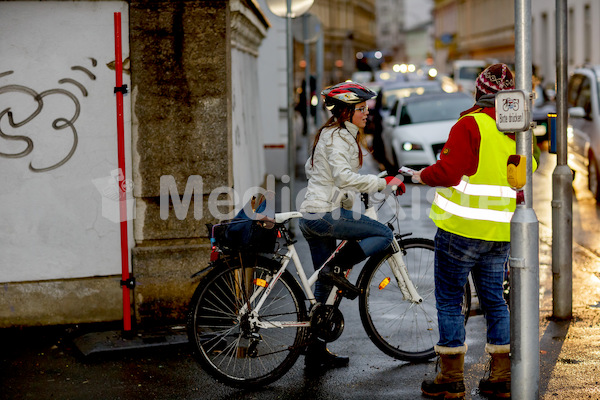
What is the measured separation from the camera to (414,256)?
5891mm

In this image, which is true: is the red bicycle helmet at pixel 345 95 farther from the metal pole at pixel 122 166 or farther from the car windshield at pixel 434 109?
the car windshield at pixel 434 109

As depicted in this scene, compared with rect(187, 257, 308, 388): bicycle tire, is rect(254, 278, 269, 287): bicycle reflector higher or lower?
higher

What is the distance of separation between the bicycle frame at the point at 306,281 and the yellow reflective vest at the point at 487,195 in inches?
30.3

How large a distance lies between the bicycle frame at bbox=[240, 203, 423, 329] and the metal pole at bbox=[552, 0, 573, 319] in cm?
140

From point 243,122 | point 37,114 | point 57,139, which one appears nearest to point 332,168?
point 57,139

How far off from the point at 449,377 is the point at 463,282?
55 cm

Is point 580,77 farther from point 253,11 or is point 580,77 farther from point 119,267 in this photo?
point 119,267

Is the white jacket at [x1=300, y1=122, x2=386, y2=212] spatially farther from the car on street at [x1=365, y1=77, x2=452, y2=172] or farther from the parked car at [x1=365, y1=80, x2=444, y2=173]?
the car on street at [x1=365, y1=77, x2=452, y2=172]

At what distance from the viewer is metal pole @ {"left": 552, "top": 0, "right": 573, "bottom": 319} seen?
6.66 meters

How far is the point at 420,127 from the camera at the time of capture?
1702cm

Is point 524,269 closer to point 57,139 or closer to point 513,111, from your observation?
point 513,111

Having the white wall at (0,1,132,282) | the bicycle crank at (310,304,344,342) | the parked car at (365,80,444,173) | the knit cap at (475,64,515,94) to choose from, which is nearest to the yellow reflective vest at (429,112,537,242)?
the knit cap at (475,64,515,94)

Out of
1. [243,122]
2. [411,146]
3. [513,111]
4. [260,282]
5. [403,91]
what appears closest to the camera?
[513,111]

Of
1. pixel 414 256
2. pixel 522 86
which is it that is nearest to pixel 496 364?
pixel 414 256
